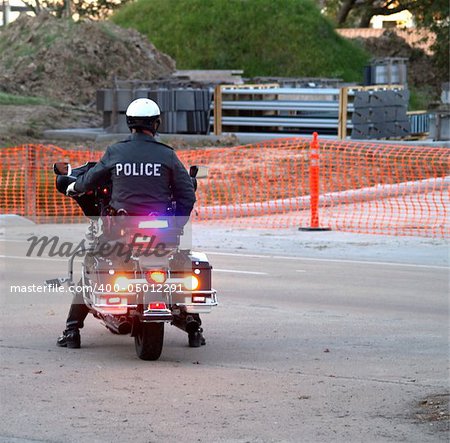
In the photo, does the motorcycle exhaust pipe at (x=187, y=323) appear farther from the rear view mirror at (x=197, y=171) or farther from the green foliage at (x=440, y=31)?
the green foliage at (x=440, y=31)

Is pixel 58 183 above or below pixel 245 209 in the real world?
above

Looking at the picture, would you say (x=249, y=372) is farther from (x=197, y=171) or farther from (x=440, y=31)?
(x=440, y=31)

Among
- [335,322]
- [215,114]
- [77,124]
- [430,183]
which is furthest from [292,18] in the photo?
[335,322]

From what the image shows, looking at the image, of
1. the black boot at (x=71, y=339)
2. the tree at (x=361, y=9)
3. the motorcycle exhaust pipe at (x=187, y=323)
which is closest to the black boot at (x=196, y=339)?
the motorcycle exhaust pipe at (x=187, y=323)

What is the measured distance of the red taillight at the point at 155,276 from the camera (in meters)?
8.73

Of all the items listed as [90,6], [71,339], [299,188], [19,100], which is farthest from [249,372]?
[90,6]

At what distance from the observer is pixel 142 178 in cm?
901

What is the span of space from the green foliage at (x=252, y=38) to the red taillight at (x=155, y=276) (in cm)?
4579

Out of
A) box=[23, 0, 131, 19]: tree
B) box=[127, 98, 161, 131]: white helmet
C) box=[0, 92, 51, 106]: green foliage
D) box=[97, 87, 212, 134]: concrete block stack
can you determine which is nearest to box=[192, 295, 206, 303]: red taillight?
box=[127, 98, 161, 131]: white helmet

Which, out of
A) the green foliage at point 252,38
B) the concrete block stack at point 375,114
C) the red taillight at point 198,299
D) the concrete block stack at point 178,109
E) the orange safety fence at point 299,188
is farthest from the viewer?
the green foliage at point 252,38

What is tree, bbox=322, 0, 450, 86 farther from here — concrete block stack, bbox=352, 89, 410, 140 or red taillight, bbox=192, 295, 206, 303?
red taillight, bbox=192, 295, 206, 303

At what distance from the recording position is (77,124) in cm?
3884

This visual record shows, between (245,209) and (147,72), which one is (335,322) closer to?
(245,209)

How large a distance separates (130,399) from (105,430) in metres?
0.79
